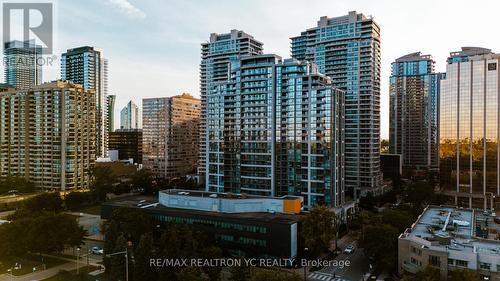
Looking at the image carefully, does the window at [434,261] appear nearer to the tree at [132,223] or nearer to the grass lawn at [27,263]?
the tree at [132,223]

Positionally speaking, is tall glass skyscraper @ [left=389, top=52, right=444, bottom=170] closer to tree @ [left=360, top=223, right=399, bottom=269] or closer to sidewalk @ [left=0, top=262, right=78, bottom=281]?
tree @ [left=360, top=223, right=399, bottom=269]

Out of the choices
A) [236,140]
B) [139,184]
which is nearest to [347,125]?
[236,140]

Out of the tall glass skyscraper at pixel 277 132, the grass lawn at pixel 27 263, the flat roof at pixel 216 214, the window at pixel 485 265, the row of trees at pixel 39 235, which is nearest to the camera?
the window at pixel 485 265

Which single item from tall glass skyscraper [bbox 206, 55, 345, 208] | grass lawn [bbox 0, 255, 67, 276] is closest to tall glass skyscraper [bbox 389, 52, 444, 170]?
tall glass skyscraper [bbox 206, 55, 345, 208]

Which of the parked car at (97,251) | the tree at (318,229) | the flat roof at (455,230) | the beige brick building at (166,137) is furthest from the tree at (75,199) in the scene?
the flat roof at (455,230)

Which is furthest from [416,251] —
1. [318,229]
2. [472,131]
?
[472,131]

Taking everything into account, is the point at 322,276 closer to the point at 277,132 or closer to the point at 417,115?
the point at 277,132

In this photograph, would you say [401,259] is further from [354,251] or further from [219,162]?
[219,162]
